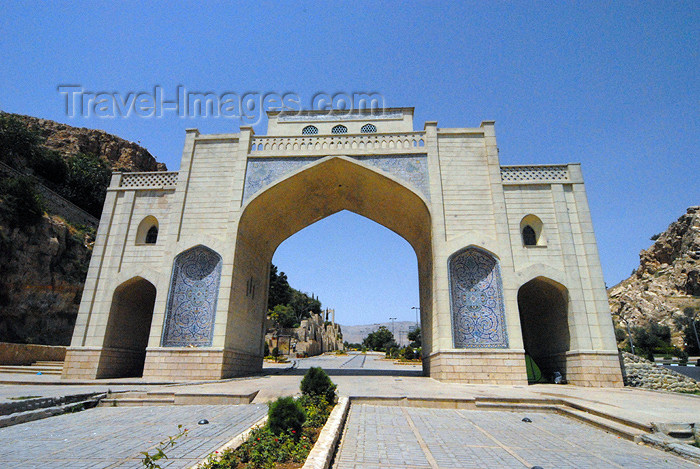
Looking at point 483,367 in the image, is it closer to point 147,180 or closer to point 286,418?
point 286,418

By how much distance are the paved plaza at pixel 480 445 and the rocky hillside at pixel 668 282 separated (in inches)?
1949

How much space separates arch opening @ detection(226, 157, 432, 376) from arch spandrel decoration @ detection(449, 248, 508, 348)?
149cm

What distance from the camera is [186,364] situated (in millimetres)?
10922

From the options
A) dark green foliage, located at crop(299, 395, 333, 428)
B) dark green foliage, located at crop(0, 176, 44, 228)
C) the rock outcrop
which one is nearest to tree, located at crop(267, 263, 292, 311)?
dark green foliage, located at crop(0, 176, 44, 228)

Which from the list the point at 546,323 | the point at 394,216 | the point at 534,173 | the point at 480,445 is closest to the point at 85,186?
the point at 394,216

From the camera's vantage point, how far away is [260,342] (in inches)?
572

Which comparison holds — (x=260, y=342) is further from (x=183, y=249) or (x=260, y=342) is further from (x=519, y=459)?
(x=519, y=459)

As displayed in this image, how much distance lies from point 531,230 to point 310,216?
7.86m

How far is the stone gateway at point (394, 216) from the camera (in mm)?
10875

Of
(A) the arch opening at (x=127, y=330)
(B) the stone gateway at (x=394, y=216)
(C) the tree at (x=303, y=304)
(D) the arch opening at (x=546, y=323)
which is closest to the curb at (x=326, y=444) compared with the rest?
(B) the stone gateway at (x=394, y=216)

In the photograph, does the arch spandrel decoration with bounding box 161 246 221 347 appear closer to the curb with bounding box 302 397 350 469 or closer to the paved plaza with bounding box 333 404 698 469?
the paved plaza with bounding box 333 404 698 469

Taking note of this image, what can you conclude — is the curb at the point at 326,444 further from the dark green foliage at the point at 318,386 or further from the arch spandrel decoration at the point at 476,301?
the arch spandrel decoration at the point at 476,301

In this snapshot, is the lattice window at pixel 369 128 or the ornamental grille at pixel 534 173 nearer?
the ornamental grille at pixel 534 173

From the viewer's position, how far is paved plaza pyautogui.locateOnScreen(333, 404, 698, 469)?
11.7 ft
